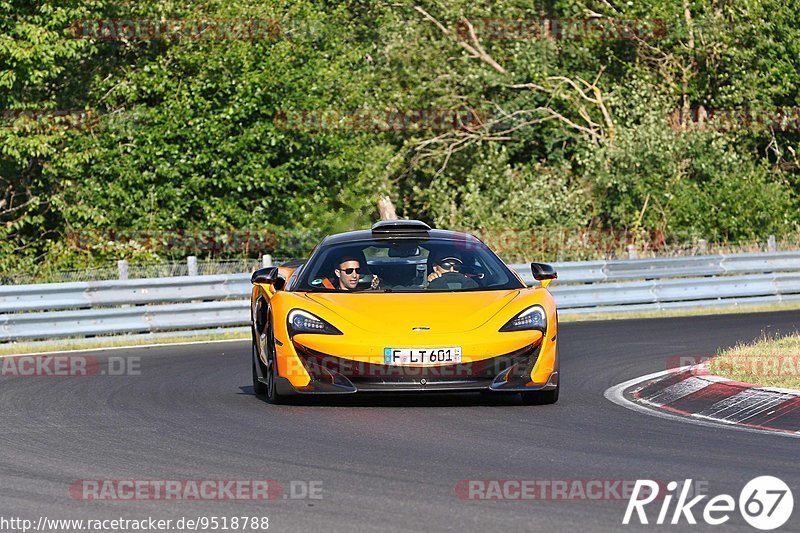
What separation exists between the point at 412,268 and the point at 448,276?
0.38 meters

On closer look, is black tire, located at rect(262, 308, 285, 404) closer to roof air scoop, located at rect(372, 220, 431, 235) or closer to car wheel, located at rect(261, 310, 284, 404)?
car wheel, located at rect(261, 310, 284, 404)

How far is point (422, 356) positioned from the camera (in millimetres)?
10586

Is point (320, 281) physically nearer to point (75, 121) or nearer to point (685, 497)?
point (685, 497)

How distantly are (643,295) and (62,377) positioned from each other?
1227cm

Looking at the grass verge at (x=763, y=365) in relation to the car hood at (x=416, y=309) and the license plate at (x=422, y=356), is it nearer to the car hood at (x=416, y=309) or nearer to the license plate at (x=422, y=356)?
the car hood at (x=416, y=309)

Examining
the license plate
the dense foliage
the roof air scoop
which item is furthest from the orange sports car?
the dense foliage

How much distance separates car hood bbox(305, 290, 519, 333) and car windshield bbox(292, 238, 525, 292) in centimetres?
21

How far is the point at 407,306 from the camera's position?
11.0 meters

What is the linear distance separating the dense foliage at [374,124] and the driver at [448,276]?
16.8 meters

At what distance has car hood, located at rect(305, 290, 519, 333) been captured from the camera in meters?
10.7

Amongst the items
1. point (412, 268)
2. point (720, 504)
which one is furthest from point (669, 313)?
point (720, 504)

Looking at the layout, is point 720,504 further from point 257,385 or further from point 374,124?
point 374,124

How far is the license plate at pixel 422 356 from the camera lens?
10578 mm

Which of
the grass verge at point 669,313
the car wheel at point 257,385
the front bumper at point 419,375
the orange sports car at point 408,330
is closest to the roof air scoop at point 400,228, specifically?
the orange sports car at point 408,330
